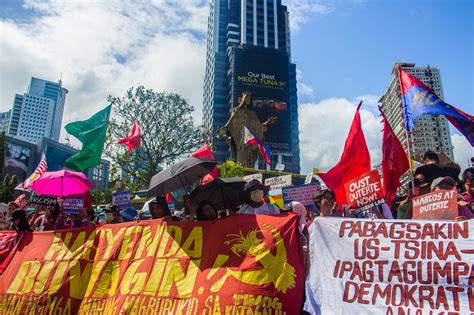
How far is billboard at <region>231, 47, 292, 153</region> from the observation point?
224 ft

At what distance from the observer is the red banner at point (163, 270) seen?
169 inches

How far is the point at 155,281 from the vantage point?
493 cm

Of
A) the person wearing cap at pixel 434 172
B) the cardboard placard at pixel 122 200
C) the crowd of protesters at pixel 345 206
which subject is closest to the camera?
the crowd of protesters at pixel 345 206

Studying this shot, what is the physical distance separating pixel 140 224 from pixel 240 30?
307 ft

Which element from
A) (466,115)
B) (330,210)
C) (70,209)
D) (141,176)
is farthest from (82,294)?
(141,176)

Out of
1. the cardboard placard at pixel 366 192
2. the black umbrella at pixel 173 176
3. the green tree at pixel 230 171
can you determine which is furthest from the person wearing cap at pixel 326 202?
the green tree at pixel 230 171

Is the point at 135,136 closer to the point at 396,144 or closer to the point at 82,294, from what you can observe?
the point at 82,294

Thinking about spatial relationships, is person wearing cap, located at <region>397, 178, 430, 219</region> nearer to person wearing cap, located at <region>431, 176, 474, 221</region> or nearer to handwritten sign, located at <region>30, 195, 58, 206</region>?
person wearing cap, located at <region>431, 176, 474, 221</region>

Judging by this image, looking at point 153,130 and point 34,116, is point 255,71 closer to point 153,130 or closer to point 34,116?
point 153,130

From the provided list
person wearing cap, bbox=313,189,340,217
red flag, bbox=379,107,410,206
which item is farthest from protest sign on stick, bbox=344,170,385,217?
red flag, bbox=379,107,410,206

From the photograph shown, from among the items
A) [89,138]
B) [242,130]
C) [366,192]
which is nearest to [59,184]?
[89,138]

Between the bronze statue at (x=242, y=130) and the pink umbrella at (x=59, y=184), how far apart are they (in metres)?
26.9

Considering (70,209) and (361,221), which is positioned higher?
(70,209)

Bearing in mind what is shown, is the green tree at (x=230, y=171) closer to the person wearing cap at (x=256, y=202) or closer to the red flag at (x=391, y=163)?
the person wearing cap at (x=256, y=202)
